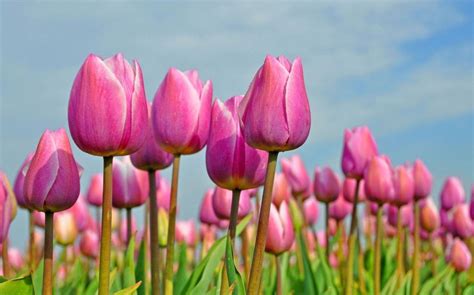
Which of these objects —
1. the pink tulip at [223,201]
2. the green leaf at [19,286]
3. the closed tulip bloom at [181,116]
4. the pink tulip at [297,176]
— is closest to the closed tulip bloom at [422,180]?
the pink tulip at [297,176]

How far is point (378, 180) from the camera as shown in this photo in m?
3.13

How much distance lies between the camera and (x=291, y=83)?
5.63ft

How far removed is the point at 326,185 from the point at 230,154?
2025 millimetres

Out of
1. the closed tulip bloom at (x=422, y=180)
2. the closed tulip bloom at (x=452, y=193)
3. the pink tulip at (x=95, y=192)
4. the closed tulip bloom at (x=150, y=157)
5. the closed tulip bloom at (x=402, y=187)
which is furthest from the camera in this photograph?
the closed tulip bloom at (x=452, y=193)

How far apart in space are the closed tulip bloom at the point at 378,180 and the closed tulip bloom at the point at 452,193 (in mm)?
1899

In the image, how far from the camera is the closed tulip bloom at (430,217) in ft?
15.6

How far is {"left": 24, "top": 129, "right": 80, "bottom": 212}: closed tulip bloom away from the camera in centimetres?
169

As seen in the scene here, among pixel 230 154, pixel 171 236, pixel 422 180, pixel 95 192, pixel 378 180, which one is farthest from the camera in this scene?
pixel 95 192

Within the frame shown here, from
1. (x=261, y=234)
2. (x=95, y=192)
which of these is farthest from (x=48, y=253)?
(x=95, y=192)

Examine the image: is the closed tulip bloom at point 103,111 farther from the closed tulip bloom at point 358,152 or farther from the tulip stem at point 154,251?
the closed tulip bloom at point 358,152

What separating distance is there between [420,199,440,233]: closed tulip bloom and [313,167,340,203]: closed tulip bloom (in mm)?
1076

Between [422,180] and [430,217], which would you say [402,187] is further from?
[430,217]

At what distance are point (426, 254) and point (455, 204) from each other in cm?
164

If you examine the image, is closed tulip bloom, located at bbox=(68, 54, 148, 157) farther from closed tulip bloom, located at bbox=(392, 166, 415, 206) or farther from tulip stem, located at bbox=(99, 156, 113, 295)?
closed tulip bloom, located at bbox=(392, 166, 415, 206)
